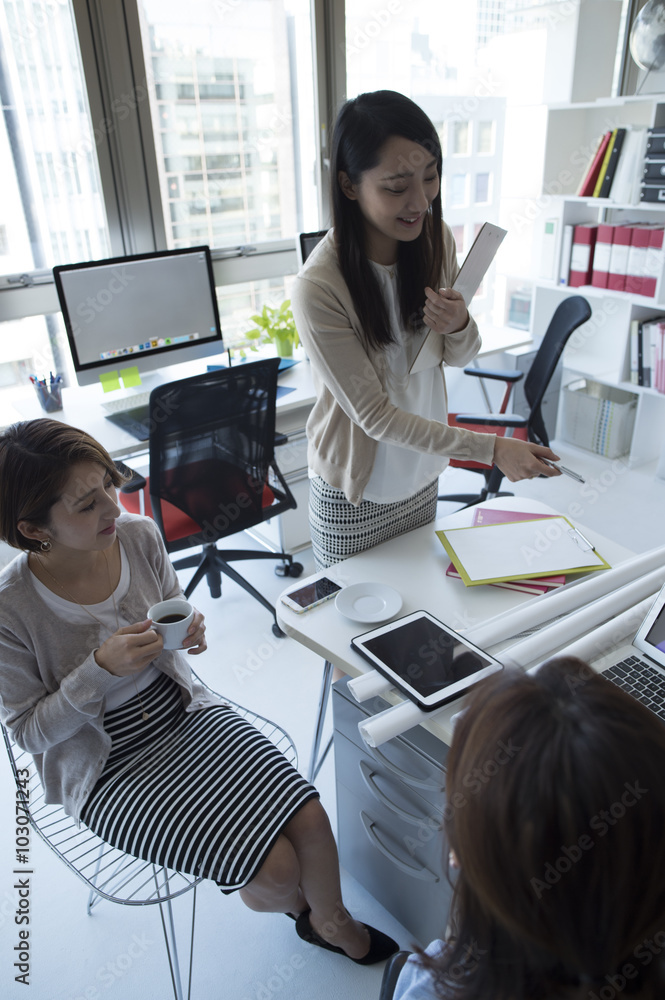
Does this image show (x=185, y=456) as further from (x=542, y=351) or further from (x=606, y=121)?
(x=606, y=121)

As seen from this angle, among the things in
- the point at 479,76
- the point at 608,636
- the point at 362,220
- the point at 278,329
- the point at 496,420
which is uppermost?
the point at 479,76

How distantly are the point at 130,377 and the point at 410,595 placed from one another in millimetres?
1705

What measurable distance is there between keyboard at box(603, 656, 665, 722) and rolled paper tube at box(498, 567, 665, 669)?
0.09 metres

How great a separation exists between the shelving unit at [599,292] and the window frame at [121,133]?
130 cm

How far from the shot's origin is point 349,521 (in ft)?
5.44

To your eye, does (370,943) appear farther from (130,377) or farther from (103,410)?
(130,377)

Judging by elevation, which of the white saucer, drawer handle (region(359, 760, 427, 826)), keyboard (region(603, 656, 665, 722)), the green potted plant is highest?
the green potted plant

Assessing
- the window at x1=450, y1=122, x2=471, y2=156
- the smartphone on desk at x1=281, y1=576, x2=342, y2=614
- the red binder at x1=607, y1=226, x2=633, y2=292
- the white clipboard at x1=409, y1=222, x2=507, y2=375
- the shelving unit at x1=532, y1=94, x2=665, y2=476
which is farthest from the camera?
the window at x1=450, y1=122, x2=471, y2=156

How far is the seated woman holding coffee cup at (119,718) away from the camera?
1.27m

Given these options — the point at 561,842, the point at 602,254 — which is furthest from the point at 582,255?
the point at 561,842

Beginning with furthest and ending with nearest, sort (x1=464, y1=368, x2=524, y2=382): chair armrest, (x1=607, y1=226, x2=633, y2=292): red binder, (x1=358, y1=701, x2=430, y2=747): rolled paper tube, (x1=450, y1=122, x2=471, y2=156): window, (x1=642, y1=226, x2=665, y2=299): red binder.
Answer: (x1=450, y1=122, x2=471, y2=156): window → (x1=607, y1=226, x2=633, y2=292): red binder → (x1=642, y1=226, x2=665, y2=299): red binder → (x1=464, y1=368, x2=524, y2=382): chair armrest → (x1=358, y1=701, x2=430, y2=747): rolled paper tube

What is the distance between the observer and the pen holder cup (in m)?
2.61

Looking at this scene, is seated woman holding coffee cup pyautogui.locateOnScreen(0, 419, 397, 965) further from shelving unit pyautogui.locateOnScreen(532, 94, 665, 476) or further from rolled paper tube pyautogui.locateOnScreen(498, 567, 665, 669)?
shelving unit pyautogui.locateOnScreen(532, 94, 665, 476)

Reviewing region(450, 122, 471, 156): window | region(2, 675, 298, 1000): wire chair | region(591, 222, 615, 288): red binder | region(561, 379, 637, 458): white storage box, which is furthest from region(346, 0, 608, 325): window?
region(2, 675, 298, 1000): wire chair
